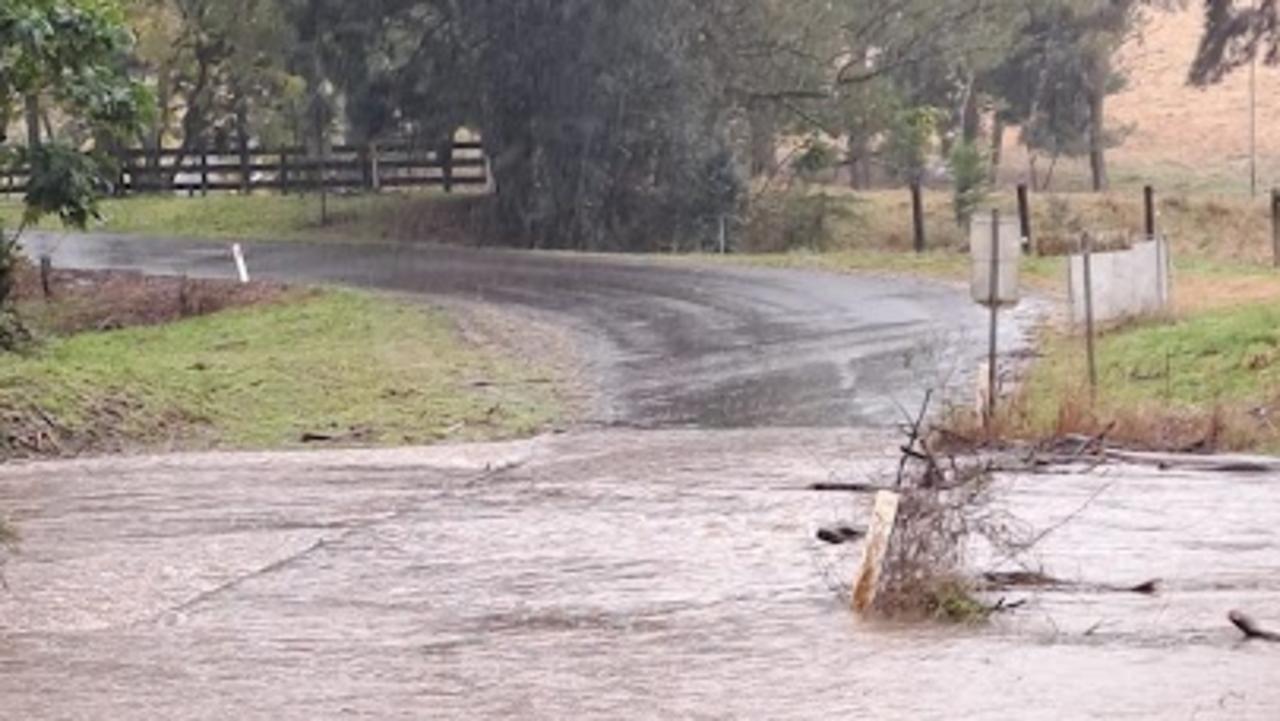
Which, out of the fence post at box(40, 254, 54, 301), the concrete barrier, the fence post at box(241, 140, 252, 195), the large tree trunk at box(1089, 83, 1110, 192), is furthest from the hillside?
the concrete barrier

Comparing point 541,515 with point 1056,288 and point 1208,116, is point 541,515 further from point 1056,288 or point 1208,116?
point 1208,116

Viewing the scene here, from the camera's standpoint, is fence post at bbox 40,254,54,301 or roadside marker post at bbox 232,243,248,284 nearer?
roadside marker post at bbox 232,243,248,284

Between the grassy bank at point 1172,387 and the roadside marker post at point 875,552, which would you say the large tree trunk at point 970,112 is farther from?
the roadside marker post at point 875,552

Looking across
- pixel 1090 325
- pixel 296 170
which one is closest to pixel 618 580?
pixel 1090 325

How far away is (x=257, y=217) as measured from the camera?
5525 centimetres

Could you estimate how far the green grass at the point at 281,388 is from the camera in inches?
929

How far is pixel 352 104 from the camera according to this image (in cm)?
5312

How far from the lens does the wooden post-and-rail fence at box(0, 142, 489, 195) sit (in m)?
56.3

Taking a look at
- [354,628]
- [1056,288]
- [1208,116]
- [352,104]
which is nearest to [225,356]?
[1056,288]

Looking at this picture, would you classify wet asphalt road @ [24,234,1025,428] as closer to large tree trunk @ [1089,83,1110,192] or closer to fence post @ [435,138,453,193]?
→ fence post @ [435,138,453,193]

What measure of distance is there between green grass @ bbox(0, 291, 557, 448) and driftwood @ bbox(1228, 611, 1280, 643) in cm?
1127

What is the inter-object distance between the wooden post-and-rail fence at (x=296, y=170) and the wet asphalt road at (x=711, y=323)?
39.1 ft

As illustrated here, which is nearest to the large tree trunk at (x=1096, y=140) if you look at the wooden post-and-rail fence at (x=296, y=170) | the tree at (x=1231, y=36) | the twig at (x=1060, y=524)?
the tree at (x=1231, y=36)

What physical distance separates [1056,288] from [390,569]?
18350mm
